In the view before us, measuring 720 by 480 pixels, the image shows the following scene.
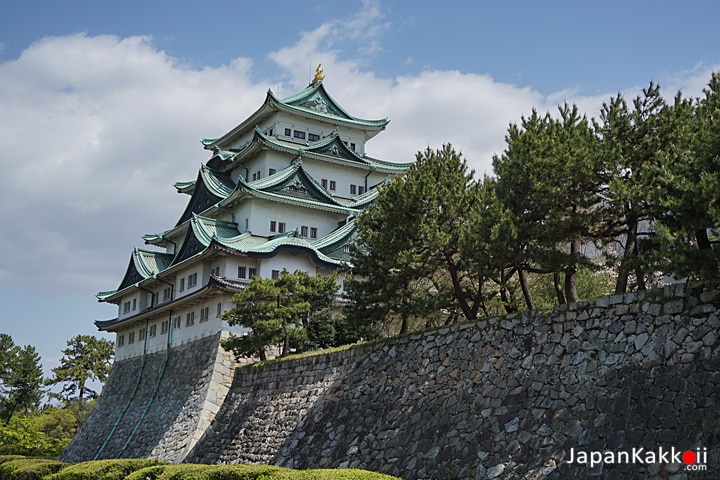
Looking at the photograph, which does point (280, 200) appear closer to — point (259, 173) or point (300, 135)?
point (259, 173)

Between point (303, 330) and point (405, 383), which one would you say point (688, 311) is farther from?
point (303, 330)

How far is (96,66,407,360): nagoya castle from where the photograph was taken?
107 feet

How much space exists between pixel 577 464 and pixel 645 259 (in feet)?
14.5

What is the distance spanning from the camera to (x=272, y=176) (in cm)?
3716

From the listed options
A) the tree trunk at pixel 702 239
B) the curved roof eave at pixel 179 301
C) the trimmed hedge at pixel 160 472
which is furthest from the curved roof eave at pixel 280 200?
the tree trunk at pixel 702 239

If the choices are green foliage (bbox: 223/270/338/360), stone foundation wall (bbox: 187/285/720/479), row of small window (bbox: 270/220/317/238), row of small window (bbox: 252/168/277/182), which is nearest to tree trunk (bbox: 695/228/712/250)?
stone foundation wall (bbox: 187/285/720/479)

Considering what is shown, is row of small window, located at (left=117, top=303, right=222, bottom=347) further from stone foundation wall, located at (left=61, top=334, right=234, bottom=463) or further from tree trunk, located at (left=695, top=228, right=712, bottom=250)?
tree trunk, located at (left=695, top=228, right=712, bottom=250)

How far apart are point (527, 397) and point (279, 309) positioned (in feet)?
43.3

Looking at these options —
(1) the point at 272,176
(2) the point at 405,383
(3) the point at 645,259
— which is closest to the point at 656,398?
(3) the point at 645,259

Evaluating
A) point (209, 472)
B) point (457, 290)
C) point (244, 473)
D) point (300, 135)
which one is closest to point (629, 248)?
point (457, 290)

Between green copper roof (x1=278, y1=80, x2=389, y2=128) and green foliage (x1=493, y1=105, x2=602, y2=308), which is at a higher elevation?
green copper roof (x1=278, y1=80, x2=389, y2=128)

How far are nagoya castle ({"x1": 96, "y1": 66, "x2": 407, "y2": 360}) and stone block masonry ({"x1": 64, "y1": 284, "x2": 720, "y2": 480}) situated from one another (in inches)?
435

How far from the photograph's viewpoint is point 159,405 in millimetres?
33094

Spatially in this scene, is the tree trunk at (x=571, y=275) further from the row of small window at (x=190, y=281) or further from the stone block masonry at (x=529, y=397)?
the row of small window at (x=190, y=281)
